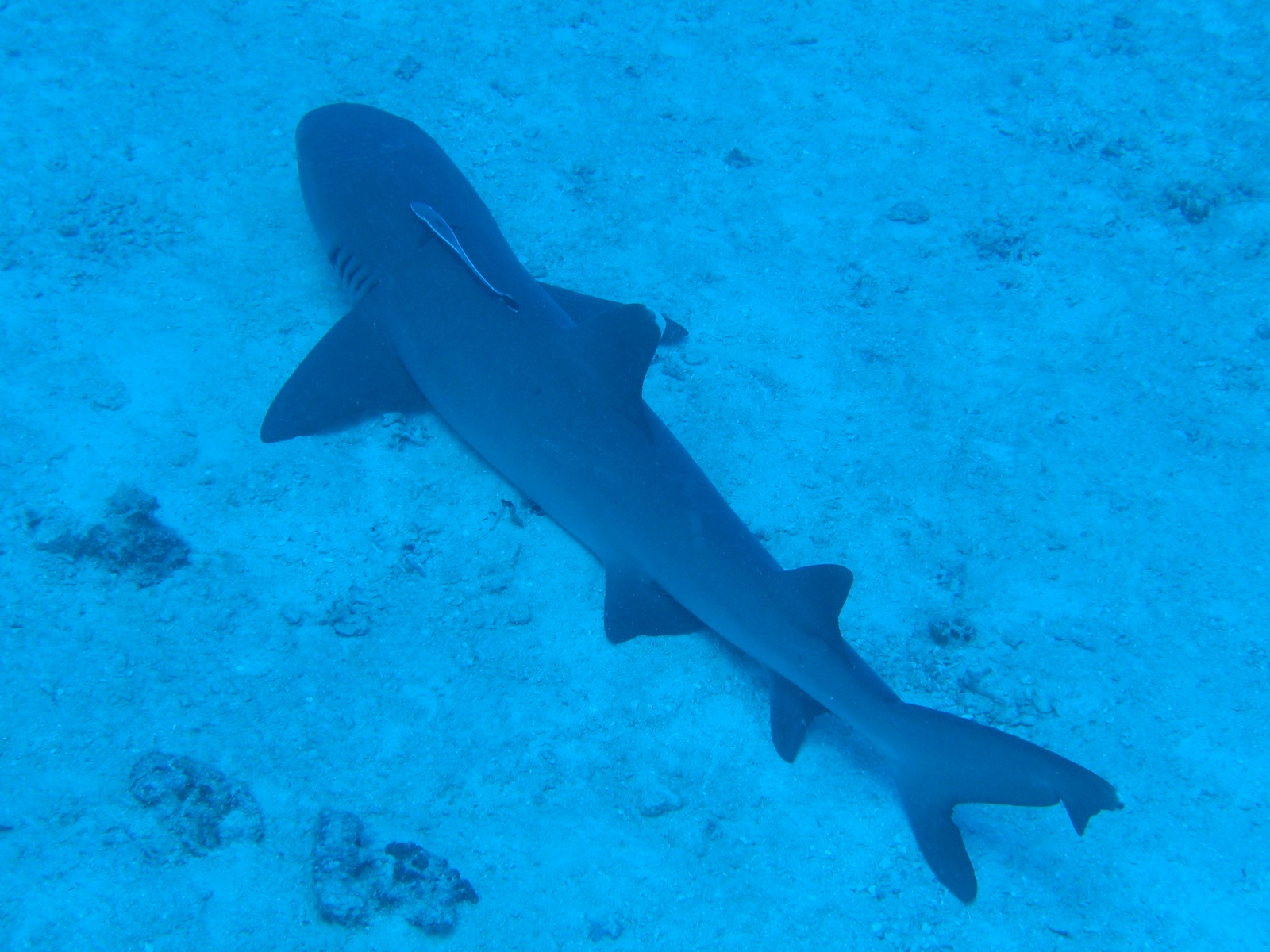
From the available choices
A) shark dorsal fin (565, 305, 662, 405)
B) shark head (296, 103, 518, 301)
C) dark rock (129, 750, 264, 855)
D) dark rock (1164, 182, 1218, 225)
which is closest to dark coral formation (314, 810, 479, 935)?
dark rock (129, 750, 264, 855)

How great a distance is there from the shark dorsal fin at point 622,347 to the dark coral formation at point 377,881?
187 cm

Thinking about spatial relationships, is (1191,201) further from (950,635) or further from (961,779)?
(961,779)

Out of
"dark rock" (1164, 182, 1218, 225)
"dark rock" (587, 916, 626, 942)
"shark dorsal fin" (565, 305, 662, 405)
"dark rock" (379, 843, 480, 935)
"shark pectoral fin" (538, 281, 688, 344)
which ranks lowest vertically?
"dark rock" (587, 916, 626, 942)

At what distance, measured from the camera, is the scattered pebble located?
4.45m

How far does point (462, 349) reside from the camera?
123 inches

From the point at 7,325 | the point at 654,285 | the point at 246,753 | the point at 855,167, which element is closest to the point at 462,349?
the point at 654,285

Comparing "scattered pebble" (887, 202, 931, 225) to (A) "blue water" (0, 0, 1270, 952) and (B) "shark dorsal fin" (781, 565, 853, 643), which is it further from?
(B) "shark dorsal fin" (781, 565, 853, 643)

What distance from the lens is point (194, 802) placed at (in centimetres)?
229

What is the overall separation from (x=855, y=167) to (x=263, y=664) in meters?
4.64

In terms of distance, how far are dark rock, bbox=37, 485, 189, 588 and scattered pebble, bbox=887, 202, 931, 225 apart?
4.44 meters

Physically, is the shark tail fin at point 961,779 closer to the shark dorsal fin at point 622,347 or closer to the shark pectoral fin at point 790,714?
the shark pectoral fin at point 790,714

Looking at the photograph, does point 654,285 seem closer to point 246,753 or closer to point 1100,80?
point 246,753

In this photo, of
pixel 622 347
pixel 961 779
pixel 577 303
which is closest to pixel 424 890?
pixel 961 779

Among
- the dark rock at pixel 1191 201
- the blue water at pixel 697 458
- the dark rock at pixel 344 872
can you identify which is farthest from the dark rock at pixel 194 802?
the dark rock at pixel 1191 201
